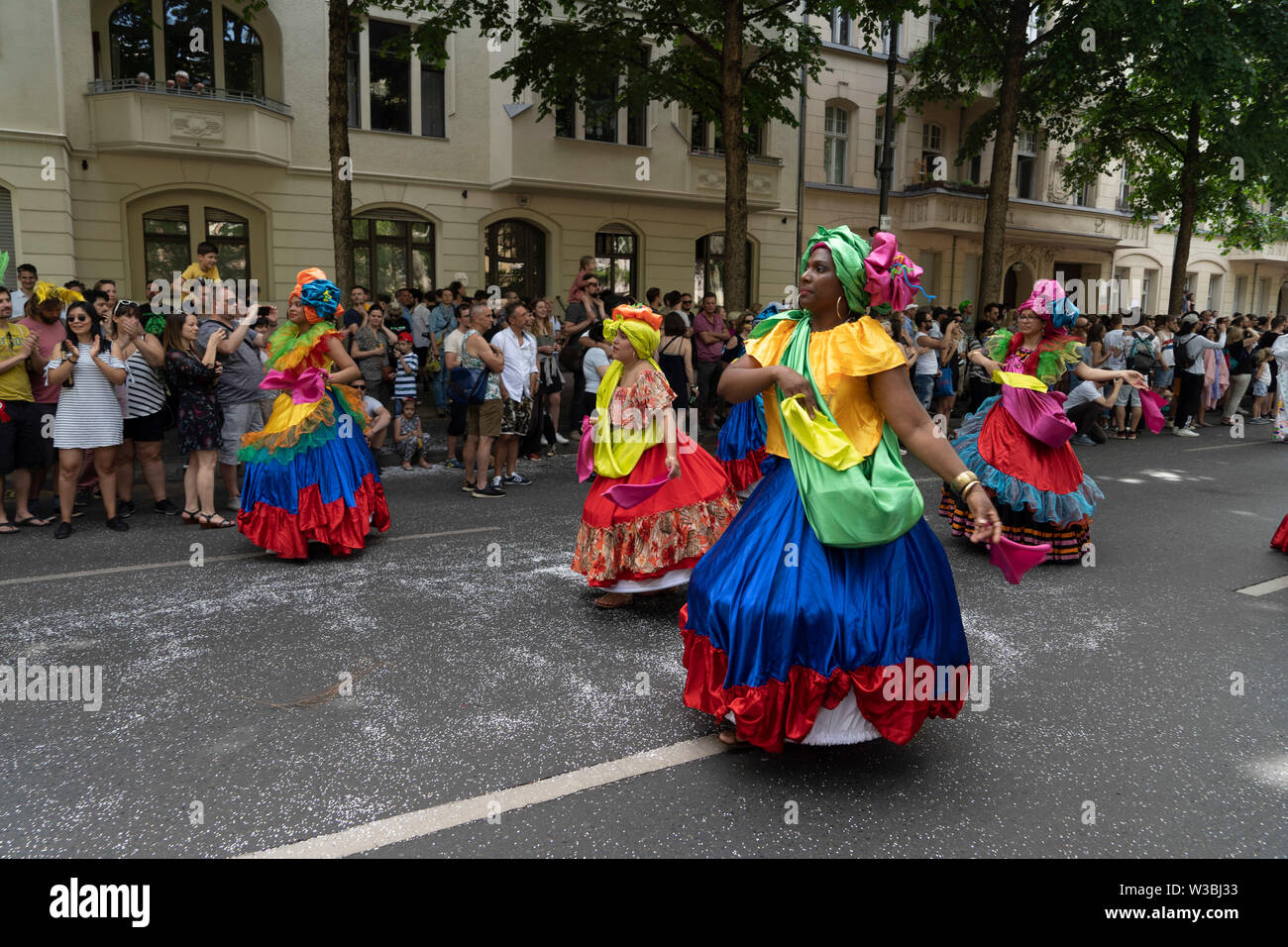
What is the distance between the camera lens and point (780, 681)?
327 cm

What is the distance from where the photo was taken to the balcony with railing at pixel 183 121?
15.2 m

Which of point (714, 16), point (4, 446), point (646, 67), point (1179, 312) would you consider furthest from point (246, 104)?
point (1179, 312)

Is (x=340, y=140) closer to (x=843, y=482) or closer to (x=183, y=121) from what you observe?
(x=183, y=121)

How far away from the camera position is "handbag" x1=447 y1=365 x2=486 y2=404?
904 cm

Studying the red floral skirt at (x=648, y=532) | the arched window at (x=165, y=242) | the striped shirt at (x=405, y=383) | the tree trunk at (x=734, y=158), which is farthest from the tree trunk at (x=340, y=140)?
the red floral skirt at (x=648, y=532)

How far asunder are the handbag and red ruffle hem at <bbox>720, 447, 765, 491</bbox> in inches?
101

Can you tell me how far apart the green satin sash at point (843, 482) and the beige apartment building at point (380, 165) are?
1479 cm

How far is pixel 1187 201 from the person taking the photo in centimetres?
2159

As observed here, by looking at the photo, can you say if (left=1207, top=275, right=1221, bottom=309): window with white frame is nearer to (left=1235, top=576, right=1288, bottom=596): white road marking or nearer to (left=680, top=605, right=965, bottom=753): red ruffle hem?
(left=1235, top=576, right=1288, bottom=596): white road marking

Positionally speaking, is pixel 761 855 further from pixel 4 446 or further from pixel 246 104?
pixel 246 104

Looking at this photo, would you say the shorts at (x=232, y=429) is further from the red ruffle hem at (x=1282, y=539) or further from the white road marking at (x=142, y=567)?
the red ruffle hem at (x=1282, y=539)

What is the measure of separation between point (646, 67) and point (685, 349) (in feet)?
24.4

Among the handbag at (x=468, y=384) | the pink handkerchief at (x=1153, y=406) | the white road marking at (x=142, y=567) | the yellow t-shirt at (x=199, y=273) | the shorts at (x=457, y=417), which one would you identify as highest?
the yellow t-shirt at (x=199, y=273)

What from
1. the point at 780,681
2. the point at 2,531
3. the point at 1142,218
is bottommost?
the point at 2,531
